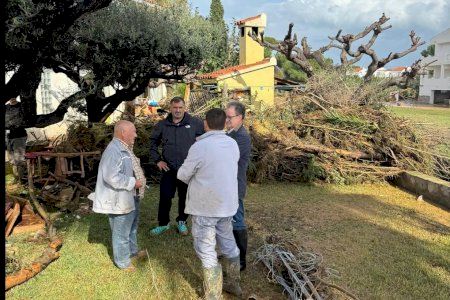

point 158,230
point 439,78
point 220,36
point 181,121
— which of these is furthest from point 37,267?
point 439,78

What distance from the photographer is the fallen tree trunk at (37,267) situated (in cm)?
438

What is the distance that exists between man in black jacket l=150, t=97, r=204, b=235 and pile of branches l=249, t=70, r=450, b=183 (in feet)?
11.8

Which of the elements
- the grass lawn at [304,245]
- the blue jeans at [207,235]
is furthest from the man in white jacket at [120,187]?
the blue jeans at [207,235]

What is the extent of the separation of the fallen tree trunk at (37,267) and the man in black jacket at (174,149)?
132cm

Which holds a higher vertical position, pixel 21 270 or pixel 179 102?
pixel 179 102

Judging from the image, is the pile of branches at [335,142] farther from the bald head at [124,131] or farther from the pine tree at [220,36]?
the bald head at [124,131]

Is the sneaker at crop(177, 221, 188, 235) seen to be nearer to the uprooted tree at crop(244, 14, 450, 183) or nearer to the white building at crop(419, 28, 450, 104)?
the uprooted tree at crop(244, 14, 450, 183)

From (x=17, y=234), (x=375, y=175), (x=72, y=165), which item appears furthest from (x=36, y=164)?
(x=375, y=175)

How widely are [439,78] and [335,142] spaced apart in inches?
2494

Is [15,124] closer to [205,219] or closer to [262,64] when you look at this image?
[205,219]

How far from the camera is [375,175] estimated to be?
980 centimetres

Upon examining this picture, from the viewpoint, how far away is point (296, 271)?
4504 millimetres

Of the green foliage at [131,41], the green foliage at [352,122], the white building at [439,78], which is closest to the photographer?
the green foliage at [131,41]

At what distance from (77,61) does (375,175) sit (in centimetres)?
699
